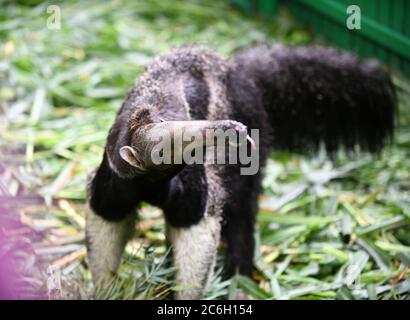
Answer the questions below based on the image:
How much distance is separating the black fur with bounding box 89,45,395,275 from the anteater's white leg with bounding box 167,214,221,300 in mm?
86

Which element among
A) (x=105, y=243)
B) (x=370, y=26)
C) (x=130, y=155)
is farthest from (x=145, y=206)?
(x=370, y=26)

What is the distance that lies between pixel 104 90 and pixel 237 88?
2.51m

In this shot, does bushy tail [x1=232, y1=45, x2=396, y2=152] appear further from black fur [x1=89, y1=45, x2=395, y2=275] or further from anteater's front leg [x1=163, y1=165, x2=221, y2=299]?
anteater's front leg [x1=163, y1=165, x2=221, y2=299]

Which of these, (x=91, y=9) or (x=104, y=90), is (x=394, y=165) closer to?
(x=104, y=90)

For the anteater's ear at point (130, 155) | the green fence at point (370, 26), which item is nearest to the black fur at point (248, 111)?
the anteater's ear at point (130, 155)

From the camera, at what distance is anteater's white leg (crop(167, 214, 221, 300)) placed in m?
4.09

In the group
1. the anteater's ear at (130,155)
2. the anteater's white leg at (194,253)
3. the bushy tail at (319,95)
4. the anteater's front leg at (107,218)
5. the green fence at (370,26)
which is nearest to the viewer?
the anteater's ear at (130,155)

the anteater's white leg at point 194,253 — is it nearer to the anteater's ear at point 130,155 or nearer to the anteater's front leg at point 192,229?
the anteater's front leg at point 192,229

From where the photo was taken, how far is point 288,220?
539cm

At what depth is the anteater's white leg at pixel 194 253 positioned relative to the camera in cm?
409

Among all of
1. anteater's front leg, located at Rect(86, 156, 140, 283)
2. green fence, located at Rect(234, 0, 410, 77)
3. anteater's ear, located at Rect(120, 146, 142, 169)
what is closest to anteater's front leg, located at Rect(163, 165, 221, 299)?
anteater's front leg, located at Rect(86, 156, 140, 283)

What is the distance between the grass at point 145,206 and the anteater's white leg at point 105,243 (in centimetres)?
10

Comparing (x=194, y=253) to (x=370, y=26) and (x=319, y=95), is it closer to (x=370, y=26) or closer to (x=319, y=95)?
(x=319, y=95)
